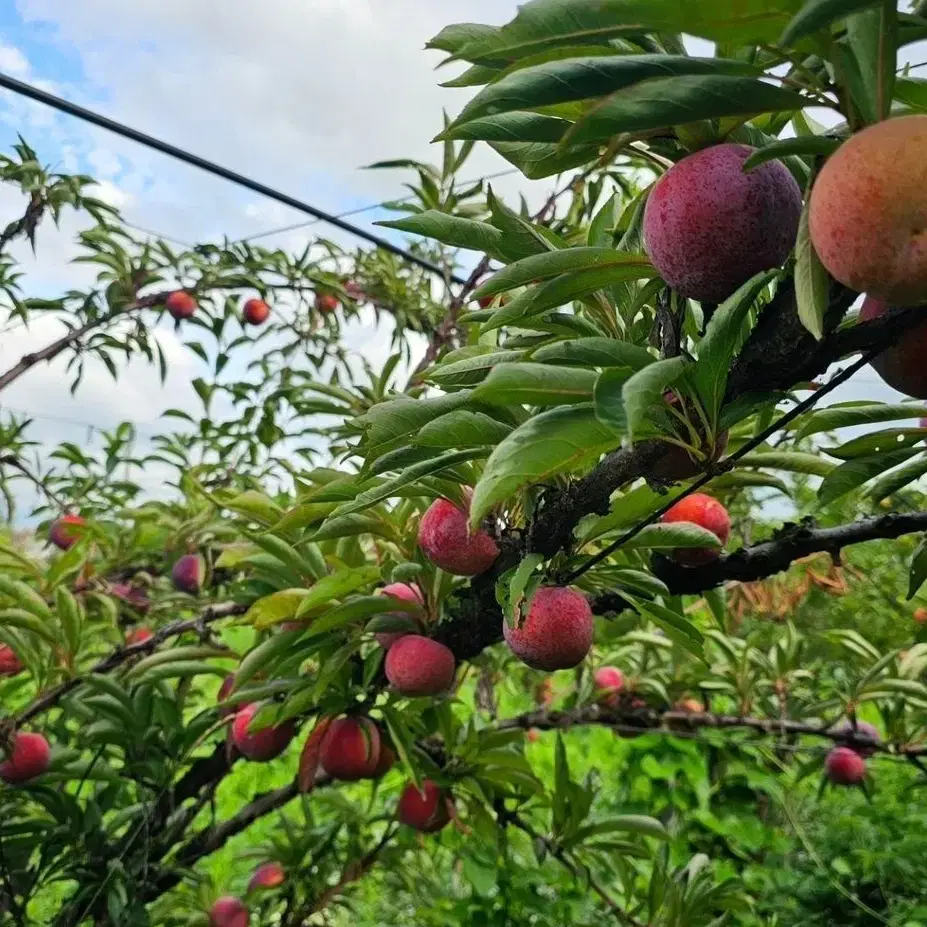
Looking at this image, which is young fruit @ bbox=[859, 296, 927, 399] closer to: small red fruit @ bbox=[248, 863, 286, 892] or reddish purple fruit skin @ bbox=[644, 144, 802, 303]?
reddish purple fruit skin @ bbox=[644, 144, 802, 303]

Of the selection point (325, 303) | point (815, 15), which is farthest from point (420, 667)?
point (325, 303)

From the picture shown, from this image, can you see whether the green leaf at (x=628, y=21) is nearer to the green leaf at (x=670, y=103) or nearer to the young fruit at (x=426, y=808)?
the green leaf at (x=670, y=103)

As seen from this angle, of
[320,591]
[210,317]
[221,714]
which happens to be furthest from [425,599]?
[210,317]

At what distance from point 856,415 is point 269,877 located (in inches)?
52.8

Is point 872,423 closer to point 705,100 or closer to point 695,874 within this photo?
point 705,100

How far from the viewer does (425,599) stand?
3.04 ft

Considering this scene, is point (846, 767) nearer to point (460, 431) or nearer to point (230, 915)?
point (230, 915)

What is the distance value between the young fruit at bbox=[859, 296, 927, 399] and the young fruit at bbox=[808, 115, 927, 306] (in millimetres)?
86

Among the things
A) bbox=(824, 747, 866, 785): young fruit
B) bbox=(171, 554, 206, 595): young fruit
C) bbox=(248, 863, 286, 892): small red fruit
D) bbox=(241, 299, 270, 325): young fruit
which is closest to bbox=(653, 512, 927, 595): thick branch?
bbox=(824, 747, 866, 785): young fruit

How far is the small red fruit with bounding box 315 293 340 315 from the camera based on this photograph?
238 centimetres

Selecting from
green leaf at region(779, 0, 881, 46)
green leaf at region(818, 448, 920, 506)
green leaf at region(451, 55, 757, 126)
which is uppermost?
green leaf at region(451, 55, 757, 126)

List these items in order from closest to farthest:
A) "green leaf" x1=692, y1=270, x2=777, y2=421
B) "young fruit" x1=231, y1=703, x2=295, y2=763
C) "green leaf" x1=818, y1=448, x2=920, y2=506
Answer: "green leaf" x1=692, y1=270, x2=777, y2=421
"green leaf" x1=818, y1=448, x2=920, y2=506
"young fruit" x1=231, y1=703, x2=295, y2=763

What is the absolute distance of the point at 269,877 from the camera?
4.84 feet

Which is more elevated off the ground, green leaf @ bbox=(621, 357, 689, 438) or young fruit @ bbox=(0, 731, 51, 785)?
green leaf @ bbox=(621, 357, 689, 438)
